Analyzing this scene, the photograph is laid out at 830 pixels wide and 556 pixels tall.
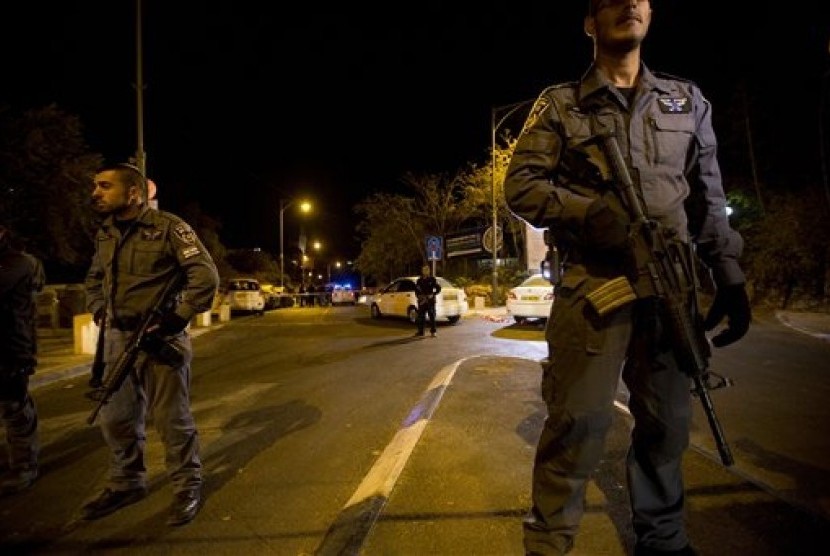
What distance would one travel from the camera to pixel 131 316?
152 inches

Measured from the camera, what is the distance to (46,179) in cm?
2102

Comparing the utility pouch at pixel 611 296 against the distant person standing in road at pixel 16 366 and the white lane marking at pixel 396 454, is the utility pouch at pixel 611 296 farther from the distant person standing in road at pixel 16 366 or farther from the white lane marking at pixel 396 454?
the distant person standing in road at pixel 16 366

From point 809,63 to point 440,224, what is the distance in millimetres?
19969

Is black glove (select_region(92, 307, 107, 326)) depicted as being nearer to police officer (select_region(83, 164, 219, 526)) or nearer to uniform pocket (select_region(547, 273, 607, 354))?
police officer (select_region(83, 164, 219, 526))

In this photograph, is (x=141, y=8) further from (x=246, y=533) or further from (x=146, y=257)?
(x=246, y=533)

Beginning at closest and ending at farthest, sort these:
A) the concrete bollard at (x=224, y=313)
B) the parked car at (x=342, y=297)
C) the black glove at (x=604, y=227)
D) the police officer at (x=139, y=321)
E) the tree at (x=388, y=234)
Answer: the black glove at (x=604, y=227) → the police officer at (x=139, y=321) → the concrete bollard at (x=224, y=313) → the tree at (x=388, y=234) → the parked car at (x=342, y=297)

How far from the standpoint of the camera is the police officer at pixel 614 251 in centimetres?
238

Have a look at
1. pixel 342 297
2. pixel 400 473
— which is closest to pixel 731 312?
pixel 400 473

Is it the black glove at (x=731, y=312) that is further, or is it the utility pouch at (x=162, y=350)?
the utility pouch at (x=162, y=350)

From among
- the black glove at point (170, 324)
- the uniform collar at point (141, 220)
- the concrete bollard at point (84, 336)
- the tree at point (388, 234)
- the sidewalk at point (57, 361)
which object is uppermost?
the tree at point (388, 234)

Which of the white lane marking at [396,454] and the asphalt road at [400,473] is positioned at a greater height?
the white lane marking at [396,454]

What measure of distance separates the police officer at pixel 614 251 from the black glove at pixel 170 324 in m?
2.16

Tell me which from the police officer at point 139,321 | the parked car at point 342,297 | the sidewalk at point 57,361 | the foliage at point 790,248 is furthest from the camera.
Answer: the parked car at point 342,297

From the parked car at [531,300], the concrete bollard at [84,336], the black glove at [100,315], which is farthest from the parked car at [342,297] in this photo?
the black glove at [100,315]
